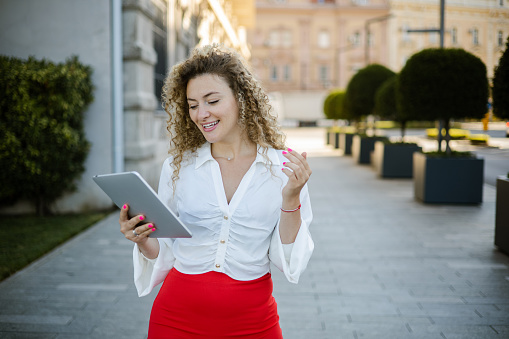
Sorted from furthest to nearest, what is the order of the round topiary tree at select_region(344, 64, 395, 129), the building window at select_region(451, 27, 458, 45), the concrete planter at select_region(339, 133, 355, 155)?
the concrete planter at select_region(339, 133, 355, 155)
the round topiary tree at select_region(344, 64, 395, 129)
the building window at select_region(451, 27, 458, 45)

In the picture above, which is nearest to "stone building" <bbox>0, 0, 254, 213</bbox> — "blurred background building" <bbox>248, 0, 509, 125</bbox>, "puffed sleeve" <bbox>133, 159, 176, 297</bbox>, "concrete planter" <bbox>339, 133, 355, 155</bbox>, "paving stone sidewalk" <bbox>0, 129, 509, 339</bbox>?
"paving stone sidewalk" <bbox>0, 129, 509, 339</bbox>

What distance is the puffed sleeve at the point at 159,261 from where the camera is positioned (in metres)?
2.48

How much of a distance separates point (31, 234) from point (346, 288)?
4456 mm

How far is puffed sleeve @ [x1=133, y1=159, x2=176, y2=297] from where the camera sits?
97.6 inches

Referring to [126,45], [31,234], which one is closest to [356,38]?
[126,45]

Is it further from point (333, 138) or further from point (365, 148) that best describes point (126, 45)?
point (333, 138)

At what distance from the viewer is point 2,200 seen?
872 centimetres

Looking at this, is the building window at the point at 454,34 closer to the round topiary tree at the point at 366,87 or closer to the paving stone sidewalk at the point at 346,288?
the round topiary tree at the point at 366,87

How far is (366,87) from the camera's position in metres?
18.9

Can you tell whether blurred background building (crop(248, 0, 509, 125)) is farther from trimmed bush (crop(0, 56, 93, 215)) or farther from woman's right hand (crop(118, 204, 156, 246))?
woman's right hand (crop(118, 204, 156, 246))

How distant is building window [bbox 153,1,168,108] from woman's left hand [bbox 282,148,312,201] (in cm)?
1046

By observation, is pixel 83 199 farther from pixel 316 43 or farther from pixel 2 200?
pixel 316 43

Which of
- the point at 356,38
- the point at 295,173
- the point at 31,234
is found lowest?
the point at 31,234

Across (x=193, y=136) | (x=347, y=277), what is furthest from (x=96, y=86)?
(x=193, y=136)
